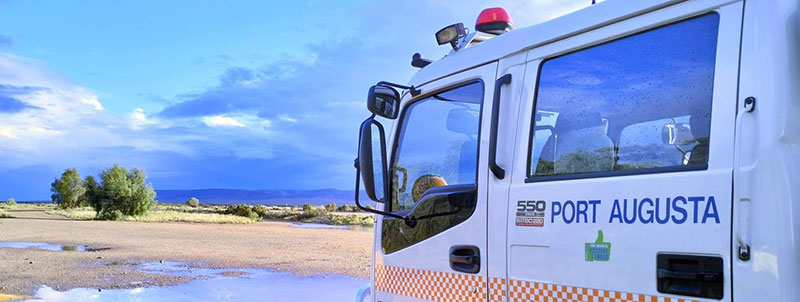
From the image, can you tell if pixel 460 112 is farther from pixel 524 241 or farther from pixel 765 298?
pixel 765 298

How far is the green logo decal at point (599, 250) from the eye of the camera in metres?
2.39

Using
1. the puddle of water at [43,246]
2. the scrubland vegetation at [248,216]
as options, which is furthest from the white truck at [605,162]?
the scrubland vegetation at [248,216]

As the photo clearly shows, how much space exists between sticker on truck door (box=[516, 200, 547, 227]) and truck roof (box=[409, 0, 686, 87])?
76 centimetres

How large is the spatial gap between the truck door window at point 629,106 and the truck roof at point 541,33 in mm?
97

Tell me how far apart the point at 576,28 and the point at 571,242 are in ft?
3.10

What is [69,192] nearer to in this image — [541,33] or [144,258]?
[144,258]

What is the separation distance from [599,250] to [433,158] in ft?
4.52

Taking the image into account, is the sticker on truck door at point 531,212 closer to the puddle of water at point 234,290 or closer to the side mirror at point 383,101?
the side mirror at point 383,101

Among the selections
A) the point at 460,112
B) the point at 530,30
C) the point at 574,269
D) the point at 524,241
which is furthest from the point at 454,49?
the point at 574,269

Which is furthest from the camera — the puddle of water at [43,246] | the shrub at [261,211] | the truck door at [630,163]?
the shrub at [261,211]

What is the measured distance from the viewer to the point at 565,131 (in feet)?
9.52

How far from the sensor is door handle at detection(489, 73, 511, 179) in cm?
300

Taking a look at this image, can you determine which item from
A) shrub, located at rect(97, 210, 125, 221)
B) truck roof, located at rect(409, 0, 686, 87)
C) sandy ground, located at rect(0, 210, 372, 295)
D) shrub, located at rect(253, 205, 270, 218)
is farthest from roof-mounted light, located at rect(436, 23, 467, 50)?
shrub, located at rect(253, 205, 270, 218)

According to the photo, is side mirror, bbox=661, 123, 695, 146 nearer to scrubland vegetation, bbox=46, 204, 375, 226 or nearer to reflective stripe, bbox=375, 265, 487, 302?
reflective stripe, bbox=375, 265, 487, 302
